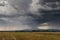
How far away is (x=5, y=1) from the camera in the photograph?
1.30 m

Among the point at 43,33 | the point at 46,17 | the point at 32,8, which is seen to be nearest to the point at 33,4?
the point at 32,8

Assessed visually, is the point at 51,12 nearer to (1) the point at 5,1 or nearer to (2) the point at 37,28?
(2) the point at 37,28

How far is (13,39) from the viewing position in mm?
1260

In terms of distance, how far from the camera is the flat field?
122cm

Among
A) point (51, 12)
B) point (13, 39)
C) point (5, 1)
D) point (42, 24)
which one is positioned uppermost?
point (5, 1)

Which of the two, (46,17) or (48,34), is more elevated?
(46,17)

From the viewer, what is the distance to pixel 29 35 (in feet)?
4.08

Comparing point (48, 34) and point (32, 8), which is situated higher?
point (32, 8)

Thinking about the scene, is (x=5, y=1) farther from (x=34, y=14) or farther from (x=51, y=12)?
(x=51, y=12)

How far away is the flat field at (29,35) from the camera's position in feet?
4.02

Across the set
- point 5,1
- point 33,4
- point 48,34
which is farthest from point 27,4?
point 48,34

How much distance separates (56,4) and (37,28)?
11.1 inches

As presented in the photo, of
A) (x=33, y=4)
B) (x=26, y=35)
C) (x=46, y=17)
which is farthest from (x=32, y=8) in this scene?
(x=26, y=35)

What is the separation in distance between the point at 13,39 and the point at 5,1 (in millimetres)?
366
